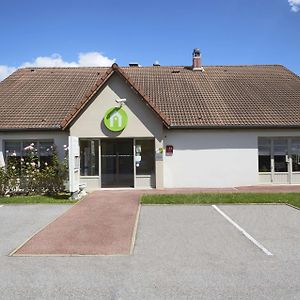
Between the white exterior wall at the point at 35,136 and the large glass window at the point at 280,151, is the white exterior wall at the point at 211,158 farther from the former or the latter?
the white exterior wall at the point at 35,136

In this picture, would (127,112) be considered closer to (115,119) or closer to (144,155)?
(115,119)

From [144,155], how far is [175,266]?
39.1ft

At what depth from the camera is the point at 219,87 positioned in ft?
76.8

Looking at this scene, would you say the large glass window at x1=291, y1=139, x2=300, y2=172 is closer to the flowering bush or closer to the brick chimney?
the brick chimney

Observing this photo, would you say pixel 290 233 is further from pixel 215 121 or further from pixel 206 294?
pixel 215 121

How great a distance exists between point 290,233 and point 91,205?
7127mm

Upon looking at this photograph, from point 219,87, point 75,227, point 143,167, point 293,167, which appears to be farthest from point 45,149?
point 293,167

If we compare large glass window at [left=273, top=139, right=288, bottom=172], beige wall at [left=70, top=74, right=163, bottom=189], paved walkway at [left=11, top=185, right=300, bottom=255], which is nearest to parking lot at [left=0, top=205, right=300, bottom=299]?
paved walkway at [left=11, top=185, right=300, bottom=255]

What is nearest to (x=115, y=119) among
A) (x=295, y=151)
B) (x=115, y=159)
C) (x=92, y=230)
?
(x=115, y=159)

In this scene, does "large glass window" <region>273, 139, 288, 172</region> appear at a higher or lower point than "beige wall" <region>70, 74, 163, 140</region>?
lower

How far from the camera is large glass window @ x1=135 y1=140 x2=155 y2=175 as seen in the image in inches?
734

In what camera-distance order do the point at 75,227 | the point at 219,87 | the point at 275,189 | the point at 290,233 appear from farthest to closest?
the point at 219,87 < the point at 275,189 < the point at 75,227 < the point at 290,233

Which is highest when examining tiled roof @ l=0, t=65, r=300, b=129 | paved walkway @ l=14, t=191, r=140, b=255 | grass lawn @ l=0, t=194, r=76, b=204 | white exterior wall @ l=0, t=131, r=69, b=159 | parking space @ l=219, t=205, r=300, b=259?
tiled roof @ l=0, t=65, r=300, b=129

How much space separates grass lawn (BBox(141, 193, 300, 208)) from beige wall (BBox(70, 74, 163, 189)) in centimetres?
365
